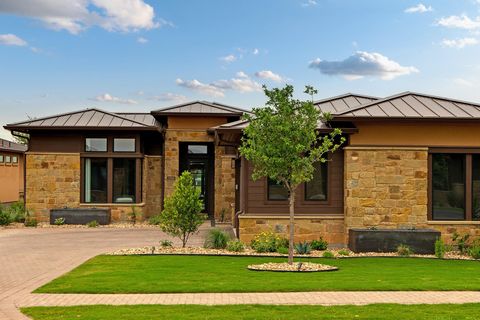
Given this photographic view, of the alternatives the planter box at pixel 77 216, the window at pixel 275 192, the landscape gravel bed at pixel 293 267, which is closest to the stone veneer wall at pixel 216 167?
the planter box at pixel 77 216

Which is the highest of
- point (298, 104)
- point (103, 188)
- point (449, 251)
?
point (298, 104)

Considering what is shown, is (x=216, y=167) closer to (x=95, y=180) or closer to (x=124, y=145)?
(x=124, y=145)

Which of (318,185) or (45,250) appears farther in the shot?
(318,185)

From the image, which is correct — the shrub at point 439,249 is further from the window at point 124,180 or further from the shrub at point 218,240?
the window at point 124,180

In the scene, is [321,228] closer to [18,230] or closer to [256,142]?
[256,142]

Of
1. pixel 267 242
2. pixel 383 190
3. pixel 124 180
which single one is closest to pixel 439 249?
pixel 383 190

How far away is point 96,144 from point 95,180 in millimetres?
1570

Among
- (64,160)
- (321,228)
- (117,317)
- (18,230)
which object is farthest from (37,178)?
(117,317)

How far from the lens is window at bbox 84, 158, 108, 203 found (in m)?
25.9

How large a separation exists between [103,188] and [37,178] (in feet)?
9.24

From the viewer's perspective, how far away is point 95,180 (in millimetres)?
25969

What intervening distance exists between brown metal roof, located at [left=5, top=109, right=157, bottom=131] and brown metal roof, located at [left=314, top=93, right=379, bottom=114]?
7.83 metres

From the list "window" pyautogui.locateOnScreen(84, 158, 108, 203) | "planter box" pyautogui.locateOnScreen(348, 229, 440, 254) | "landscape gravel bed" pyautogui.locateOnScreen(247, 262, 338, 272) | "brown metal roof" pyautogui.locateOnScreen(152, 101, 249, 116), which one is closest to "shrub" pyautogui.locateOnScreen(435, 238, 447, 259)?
"planter box" pyautogui.locateOnScreen(348, 229, 440, 254)

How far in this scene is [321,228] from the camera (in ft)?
59.2
